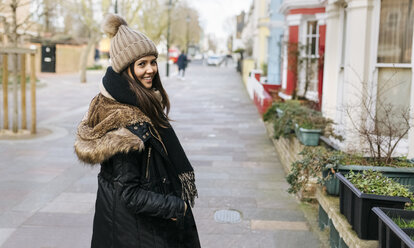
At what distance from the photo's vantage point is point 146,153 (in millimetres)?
2334

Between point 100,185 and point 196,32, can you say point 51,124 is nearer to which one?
point 100,185

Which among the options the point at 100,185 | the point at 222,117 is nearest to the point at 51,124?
the point at 222,117

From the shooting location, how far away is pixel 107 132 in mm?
2361

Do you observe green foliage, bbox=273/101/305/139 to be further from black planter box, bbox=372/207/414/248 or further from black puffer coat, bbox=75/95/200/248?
black puffer coat, bbox=75/95/200/248

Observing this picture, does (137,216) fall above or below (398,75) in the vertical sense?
below

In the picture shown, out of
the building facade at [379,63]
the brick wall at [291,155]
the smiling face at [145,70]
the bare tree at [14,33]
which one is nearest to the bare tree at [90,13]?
the bare tree at [14,33]

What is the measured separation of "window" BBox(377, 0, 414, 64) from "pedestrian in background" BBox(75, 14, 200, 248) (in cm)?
368

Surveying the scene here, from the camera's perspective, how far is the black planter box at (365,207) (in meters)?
3.33

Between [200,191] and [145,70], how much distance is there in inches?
161

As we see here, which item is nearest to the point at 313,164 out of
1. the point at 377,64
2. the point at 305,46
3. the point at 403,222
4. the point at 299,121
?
the point at 377,64

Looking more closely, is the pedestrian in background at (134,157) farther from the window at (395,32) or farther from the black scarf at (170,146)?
the window at (395,32)

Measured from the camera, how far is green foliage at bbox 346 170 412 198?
135 inches

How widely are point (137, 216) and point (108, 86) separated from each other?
68cm

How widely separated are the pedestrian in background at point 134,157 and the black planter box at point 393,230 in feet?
3.68
